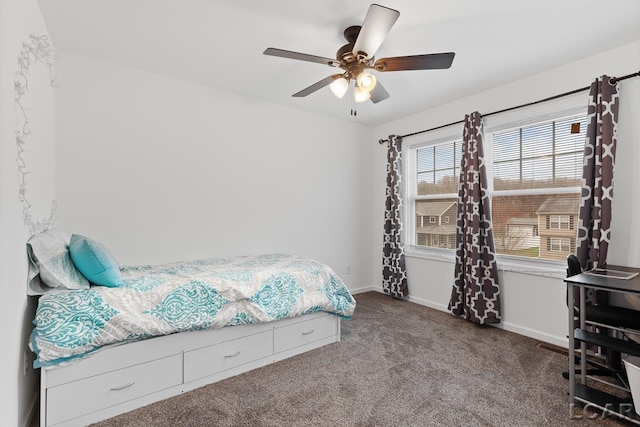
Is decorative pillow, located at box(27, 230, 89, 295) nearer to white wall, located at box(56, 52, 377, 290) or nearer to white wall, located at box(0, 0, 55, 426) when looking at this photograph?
white wall, located at box(0, 0, 55, 426)

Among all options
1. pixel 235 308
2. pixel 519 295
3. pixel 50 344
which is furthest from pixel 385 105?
pixel 50 344

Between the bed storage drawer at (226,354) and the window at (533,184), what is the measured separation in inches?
100

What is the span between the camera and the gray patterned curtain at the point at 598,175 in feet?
7.82

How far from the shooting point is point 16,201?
4.76 ft

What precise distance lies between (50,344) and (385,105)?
142 inches

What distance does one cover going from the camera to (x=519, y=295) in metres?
3.02

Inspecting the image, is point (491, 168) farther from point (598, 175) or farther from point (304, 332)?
point (304, 332)

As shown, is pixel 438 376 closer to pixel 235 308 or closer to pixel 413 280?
pixel 235 308

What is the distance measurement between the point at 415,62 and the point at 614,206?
2.01 meters

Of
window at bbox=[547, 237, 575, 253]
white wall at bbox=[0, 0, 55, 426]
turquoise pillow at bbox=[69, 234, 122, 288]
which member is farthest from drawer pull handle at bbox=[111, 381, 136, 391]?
window at bbox=[547, 237, 575, 253]

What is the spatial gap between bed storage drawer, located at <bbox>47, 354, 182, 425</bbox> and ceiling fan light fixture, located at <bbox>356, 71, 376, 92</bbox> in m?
2.21

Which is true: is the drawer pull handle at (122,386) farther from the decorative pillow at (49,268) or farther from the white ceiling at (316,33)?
the white ceiling at (316,33)

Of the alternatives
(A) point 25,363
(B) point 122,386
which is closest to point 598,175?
(B) point 122,386

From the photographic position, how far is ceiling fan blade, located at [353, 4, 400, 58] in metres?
1.58
